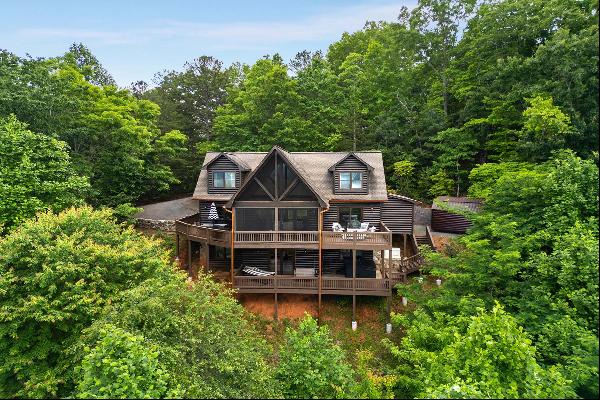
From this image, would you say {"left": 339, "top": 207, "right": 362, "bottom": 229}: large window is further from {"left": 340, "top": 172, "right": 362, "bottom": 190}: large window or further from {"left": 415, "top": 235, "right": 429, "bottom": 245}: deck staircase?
{"left": 415, "top": 235, "right": 429, "bottom": 245}: deck staircase

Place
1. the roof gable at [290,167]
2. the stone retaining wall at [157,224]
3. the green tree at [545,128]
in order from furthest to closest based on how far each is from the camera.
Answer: the stone retaining wall at [157,224] → the green tree at [545,128] → the roof gable at [290,167]

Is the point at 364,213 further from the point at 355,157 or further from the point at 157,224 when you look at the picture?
the point at 157,224

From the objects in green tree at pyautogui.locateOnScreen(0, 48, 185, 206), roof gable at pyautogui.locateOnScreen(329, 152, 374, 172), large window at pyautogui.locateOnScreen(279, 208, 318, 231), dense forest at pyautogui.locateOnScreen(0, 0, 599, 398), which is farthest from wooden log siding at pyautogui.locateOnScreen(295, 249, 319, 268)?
green tree at pyautogui.locateOnScreen(0, 48, 185, 206)

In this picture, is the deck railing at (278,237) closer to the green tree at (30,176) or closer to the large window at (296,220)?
the large window at (296,220)

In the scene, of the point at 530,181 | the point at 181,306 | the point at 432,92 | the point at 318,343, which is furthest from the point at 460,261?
the point at 432,92

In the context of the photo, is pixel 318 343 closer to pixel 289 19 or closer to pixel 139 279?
pixel 139 279

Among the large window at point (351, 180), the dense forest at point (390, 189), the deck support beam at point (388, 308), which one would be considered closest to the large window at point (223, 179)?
the dense forest at point (390, 189)
